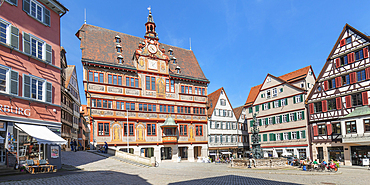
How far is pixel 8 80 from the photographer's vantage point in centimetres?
1922

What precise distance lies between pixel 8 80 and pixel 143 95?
26436mm

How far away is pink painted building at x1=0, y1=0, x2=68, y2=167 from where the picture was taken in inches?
751

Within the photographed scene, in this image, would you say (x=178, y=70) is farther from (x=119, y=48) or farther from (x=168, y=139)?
(x=168, y=139)

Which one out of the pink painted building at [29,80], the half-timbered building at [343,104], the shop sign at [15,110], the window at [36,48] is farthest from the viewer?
the half-timbered building at [343,104]

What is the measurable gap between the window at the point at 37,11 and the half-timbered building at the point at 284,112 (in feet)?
121

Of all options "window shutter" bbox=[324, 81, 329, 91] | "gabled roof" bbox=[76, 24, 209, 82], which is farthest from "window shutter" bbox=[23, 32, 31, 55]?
"window shutter" bbox=[324, 81, 329, 91]

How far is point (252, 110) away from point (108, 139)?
1112 inches

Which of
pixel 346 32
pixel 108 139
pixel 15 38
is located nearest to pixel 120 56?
pixel 108 139

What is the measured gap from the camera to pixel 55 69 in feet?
78.9

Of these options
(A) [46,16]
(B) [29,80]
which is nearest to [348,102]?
(A) [46,16]

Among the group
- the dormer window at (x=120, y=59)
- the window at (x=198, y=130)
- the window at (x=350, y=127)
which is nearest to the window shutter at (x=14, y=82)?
the dormer window at (x=120, y=59)

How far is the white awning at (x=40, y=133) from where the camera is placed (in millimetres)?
19297

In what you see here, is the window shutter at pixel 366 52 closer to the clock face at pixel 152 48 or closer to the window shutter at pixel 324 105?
the window shutter at pixel 324 105

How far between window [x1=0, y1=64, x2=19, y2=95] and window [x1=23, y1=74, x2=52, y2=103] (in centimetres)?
84
